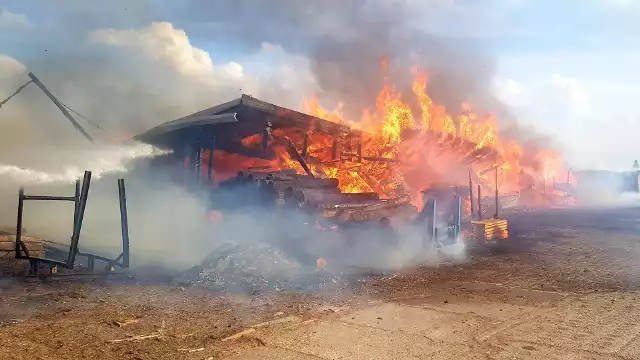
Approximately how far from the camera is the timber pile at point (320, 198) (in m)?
12.0

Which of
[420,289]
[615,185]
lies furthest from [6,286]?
[615,185]

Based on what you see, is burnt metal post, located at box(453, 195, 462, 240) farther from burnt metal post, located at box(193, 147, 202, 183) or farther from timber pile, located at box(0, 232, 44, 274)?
timber pile, located at box(0, 232, 44, 274)

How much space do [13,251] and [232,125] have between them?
6.64 m

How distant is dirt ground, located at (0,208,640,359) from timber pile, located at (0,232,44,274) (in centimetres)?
207

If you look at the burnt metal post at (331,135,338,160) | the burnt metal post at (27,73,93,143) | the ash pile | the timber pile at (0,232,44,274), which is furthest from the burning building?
the burnt metal post at (27,73,93,143)

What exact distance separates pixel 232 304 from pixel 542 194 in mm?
39417

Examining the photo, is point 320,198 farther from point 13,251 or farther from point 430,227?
point 13,251

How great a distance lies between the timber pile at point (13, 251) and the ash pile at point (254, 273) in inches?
159

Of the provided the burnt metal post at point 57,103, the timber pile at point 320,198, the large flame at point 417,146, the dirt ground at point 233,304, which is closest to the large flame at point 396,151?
the large flame at point 417,146

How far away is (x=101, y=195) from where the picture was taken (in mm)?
16422

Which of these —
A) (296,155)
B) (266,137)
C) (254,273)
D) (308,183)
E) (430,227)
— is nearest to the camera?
(254,273)

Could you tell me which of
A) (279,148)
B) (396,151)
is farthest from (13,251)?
(396,151)

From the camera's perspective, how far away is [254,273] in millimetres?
9180

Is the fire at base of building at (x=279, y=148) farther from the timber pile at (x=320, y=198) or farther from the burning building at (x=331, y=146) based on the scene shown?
the timber pile at (x=320, y=198)
